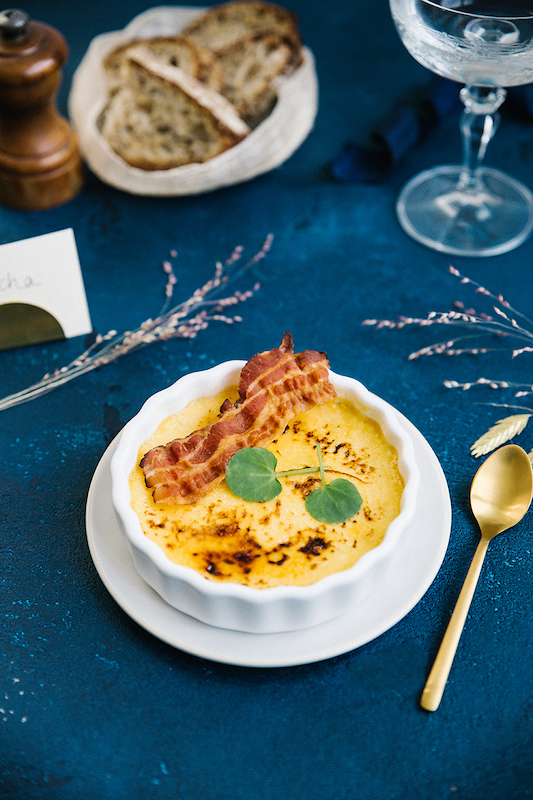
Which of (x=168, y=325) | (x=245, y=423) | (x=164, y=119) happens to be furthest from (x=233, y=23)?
(x=245, y=423)

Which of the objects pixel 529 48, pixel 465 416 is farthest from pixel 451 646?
pixel 529 48

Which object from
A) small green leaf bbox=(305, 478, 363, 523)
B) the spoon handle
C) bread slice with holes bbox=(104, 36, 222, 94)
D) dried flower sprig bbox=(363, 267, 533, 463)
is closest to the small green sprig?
small green leaf bbox=(305, 478, 363, 523)

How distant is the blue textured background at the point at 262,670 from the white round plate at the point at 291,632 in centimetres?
9

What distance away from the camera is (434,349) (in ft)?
5.27

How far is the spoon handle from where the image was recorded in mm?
1053

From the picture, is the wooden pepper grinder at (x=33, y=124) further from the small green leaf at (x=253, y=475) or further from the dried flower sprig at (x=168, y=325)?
the small green leaf at (x=253, y=475)

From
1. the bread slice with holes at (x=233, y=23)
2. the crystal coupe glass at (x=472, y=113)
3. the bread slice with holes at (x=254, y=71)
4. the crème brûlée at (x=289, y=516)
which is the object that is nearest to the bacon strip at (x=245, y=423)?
the crème brûlée at (x=289, y=516)

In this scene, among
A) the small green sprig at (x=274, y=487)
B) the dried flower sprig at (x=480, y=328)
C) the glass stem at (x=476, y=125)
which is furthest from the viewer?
the glass stem at (x=476, y=125)

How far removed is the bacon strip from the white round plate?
4.4 inches

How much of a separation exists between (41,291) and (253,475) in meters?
0.67

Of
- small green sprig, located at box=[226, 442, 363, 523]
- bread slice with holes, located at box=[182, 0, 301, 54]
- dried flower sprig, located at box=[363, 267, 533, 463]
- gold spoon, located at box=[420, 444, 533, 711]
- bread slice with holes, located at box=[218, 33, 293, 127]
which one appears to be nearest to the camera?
small green sprig, located at box=[226, 442, 363, 523]

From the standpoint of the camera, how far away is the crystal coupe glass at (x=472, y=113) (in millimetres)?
1419

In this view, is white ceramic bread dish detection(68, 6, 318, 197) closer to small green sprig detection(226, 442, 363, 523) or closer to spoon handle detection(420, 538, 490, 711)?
small green sprig detection(226, 442, 363, 523)

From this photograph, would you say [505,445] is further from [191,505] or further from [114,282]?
[114,282]
